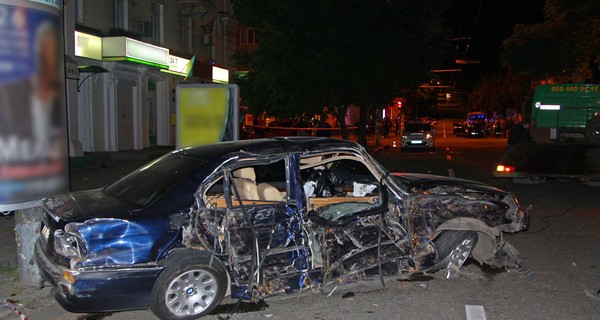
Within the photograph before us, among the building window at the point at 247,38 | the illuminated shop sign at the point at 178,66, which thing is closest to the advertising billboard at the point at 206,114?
the illuminated shop sign at the point at 178,66

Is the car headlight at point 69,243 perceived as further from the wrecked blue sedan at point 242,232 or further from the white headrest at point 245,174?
the white headrest at point 245,174

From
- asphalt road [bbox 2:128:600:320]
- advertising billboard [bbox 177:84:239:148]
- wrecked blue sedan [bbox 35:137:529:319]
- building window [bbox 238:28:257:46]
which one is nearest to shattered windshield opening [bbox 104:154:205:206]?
wrecked blue sedan [bbox 35:137:529:319]

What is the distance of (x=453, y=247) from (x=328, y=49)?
1626 centimetres

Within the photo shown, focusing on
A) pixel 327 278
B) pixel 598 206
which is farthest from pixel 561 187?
pixel 327 278

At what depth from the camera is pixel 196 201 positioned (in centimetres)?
480

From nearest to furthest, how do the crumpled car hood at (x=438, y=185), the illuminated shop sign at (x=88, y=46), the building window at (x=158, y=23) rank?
the crumpled car hood at (x=438, y=185) < the illuminated shop sign at (x=88, y=46) < the building window at (x=158, y=23)

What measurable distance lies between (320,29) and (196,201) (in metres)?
17.3

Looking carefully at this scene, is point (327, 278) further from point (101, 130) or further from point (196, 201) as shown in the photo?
point (101, 130)

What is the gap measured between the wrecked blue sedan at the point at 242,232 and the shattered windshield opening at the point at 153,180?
2 centimetres

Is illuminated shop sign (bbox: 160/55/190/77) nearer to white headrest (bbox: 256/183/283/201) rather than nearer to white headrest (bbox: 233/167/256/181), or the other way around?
white headrest (bbox: 233/167/256/181)

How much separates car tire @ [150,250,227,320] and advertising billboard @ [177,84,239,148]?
691 centimetres

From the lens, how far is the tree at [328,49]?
2105 centimetres

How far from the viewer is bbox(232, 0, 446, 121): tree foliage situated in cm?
2105

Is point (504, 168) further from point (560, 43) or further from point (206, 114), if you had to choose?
point (560, 43)
